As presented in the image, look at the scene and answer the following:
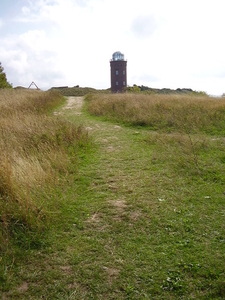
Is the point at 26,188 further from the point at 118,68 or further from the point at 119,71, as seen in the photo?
the point at 118,68

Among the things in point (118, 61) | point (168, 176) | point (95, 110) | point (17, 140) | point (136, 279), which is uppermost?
point (118, 61)

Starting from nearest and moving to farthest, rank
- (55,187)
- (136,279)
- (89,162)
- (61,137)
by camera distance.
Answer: (136,279) → (55,187) → (89,162) → (61,137)

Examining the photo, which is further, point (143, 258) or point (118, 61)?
point (118, 61)

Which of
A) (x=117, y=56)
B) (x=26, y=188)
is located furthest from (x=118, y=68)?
(x=26, y=188)

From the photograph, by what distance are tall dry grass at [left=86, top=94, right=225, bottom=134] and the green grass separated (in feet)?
11.4

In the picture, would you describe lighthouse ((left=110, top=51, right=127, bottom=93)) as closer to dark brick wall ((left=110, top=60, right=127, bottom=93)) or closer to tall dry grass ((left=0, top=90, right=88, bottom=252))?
dark brick wall ((left=110, top=60, right=127, bottom=93))

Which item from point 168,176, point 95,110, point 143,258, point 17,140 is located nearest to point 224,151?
point 168,176

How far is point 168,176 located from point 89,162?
163 cm

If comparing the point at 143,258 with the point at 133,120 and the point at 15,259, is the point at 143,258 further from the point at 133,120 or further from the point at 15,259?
the point at 133,120

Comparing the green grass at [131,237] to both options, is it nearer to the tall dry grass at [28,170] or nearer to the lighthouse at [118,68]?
the tall dry grass at [28,170]

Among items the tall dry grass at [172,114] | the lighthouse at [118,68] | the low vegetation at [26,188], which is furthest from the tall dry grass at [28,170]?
the lighthouse at [118,68]

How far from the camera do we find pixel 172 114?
9.43 metres

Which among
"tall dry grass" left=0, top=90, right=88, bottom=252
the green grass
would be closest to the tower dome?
"tall dry grass" left=0, top=90, right=88, bottom=252

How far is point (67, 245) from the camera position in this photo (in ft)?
8.99
